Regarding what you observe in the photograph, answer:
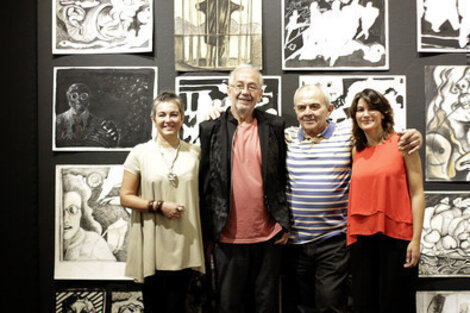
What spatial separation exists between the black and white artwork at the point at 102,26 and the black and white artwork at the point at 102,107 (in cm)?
15

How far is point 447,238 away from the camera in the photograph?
271 centimetres

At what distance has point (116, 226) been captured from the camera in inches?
110

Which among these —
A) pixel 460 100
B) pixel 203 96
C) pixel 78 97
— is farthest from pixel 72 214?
pixel 460 100

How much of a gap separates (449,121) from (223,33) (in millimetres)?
1687

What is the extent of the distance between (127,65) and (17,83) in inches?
30.5

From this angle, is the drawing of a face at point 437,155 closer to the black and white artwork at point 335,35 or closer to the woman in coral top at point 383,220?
the black and white artwork at point 335,35

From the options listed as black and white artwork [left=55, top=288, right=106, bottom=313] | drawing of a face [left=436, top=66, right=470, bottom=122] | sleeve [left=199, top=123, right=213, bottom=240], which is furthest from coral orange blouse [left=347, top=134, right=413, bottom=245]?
black and white artwork [left=55, top=288, right=106, bottom=313]

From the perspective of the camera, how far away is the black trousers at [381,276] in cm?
205

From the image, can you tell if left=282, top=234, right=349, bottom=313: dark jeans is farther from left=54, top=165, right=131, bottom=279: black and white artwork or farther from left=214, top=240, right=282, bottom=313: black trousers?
left=54, top=165, right=131, bottom=279: black and white artwork

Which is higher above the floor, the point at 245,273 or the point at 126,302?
the point at 245,273

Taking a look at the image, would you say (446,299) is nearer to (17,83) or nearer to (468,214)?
(468,214)

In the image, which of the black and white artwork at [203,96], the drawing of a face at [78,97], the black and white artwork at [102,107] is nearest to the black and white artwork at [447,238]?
the black and white artwork at [203,96]

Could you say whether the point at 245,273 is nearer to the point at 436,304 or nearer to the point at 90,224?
the point at 90,224

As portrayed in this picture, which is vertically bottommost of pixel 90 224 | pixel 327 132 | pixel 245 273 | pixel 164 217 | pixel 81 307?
pixel 81 307
